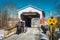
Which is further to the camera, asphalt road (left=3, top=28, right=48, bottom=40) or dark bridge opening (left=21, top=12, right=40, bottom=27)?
dark bridge opening (left=21, top=12, right=40, bottom=27)

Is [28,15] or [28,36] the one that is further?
[28,15]

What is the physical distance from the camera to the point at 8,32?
10.7m

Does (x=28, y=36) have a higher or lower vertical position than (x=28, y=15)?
lower

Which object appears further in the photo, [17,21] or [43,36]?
[17,21]

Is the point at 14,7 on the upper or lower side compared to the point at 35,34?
upper

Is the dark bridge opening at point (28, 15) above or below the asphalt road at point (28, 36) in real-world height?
above

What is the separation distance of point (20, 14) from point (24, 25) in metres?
0.49

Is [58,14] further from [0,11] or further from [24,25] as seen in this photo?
[0,11]

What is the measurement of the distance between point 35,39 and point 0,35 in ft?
4.57

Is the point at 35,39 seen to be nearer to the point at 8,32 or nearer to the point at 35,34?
the point at 35,34

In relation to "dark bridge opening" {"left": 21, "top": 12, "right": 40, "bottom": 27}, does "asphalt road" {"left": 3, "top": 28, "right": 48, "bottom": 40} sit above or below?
below

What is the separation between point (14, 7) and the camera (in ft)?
35.8

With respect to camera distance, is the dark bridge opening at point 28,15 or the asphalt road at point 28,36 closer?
the asphalt road at point 28,36

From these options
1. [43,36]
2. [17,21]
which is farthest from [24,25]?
[43,36]
